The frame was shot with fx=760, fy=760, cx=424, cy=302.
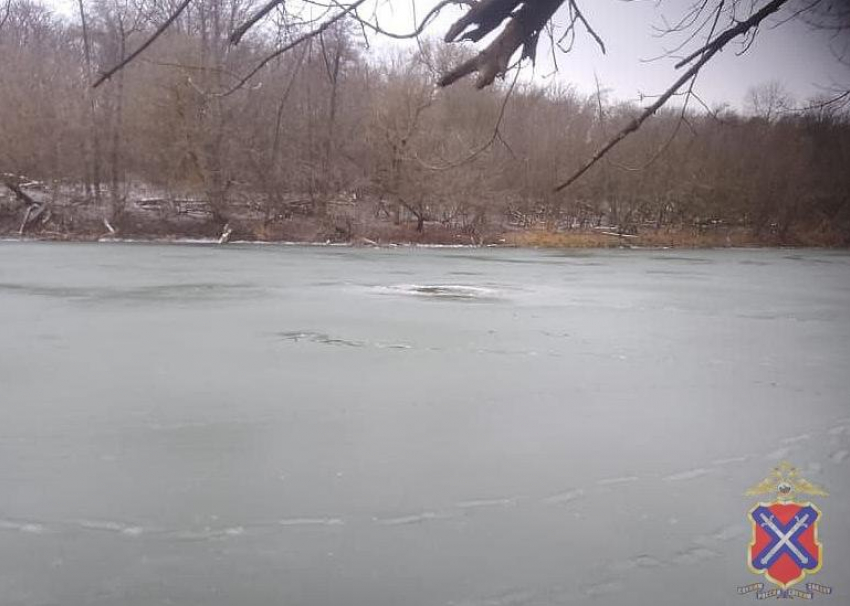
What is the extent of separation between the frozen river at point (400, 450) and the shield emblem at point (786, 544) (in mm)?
579

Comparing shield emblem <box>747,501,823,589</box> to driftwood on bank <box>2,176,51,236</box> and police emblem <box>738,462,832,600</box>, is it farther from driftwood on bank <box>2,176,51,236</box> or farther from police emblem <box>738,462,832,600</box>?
driftwood on bank <box>2,176,51,236</box>

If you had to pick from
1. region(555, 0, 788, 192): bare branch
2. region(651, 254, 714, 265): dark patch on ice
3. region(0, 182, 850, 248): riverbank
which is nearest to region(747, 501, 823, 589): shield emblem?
region(555, 0, 788, 192): bare branch

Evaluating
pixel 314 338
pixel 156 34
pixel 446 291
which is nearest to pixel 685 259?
pixel 446 291

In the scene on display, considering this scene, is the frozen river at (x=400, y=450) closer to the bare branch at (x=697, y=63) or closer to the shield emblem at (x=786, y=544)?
the shield emblem at (x=786, y=544)

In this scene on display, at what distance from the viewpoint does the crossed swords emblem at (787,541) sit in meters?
1.88

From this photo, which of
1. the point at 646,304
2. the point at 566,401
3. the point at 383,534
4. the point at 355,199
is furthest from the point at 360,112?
the point at 383,534

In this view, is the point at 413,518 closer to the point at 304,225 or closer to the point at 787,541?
the point at 787,541

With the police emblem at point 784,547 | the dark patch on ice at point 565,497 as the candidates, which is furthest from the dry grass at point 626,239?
the police emblem at point 784,547

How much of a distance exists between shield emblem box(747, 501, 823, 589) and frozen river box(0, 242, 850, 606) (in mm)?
579

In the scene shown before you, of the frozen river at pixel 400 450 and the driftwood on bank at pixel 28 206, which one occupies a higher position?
the driftwood on bank at pixel 28 206

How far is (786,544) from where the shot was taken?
1874 mm

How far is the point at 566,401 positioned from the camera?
199 inches

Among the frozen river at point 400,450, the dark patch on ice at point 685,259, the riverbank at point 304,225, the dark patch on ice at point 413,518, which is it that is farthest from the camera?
the riverbank at point 304,225

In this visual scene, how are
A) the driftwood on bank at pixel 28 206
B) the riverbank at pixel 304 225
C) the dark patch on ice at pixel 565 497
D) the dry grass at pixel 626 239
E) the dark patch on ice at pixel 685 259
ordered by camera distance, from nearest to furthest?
the dark patch on ice at pixel 565 497
the dark patch on ice at pixel 685 259
the driftwood on bank at pixel 28 206
the riverbank at pixel 304 225
the dry grass at pixel 626 239
